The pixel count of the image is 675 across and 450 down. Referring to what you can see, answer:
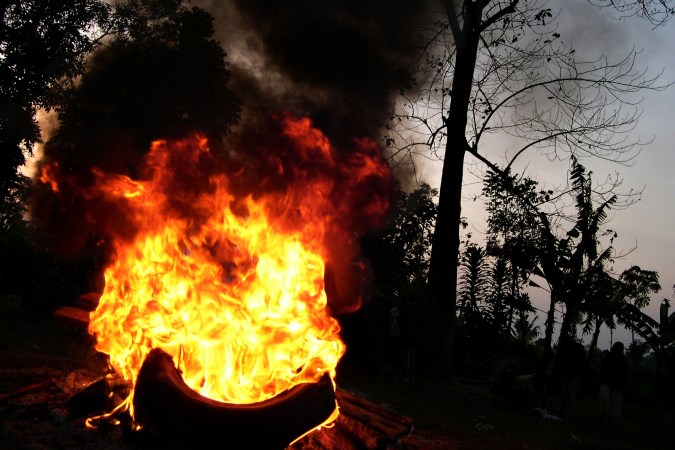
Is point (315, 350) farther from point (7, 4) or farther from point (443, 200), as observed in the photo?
point (7, 4)

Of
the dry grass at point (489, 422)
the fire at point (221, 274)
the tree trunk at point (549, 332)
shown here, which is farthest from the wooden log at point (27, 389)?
the tree trunk at point (549, 332)

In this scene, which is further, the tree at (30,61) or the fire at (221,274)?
the tree at (30,61)

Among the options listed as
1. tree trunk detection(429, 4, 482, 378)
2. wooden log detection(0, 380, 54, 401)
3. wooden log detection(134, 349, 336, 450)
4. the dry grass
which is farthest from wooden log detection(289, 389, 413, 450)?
tree trunk detection(429, 4, 482, 378)

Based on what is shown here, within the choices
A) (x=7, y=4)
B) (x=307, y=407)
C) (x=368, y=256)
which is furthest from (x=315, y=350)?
(x=7, y=4)

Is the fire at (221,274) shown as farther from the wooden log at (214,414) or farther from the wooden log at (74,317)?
the wooden log at (74,317)

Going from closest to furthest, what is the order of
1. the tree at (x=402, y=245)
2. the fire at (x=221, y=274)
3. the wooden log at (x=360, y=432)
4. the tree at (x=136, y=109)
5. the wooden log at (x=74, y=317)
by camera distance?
the wooden log at (x=360, y=432), the fire at (x=221, y=274), the wooden log at (x=74, y=317), the tree at (x=136, y=109), the tree at (x=402, y=245)

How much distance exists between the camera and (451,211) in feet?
45.2

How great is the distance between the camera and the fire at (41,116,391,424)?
4.91 meters

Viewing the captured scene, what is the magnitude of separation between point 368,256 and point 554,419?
6.86 metres

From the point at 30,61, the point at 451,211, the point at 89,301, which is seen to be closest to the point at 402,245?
the point at 451,211

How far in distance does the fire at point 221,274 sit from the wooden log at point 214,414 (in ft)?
1.01

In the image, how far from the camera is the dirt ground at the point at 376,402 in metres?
4.52

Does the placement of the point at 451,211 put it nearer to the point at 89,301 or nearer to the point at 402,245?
the point at 402,245

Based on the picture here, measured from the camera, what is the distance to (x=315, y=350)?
5062 millimetres
